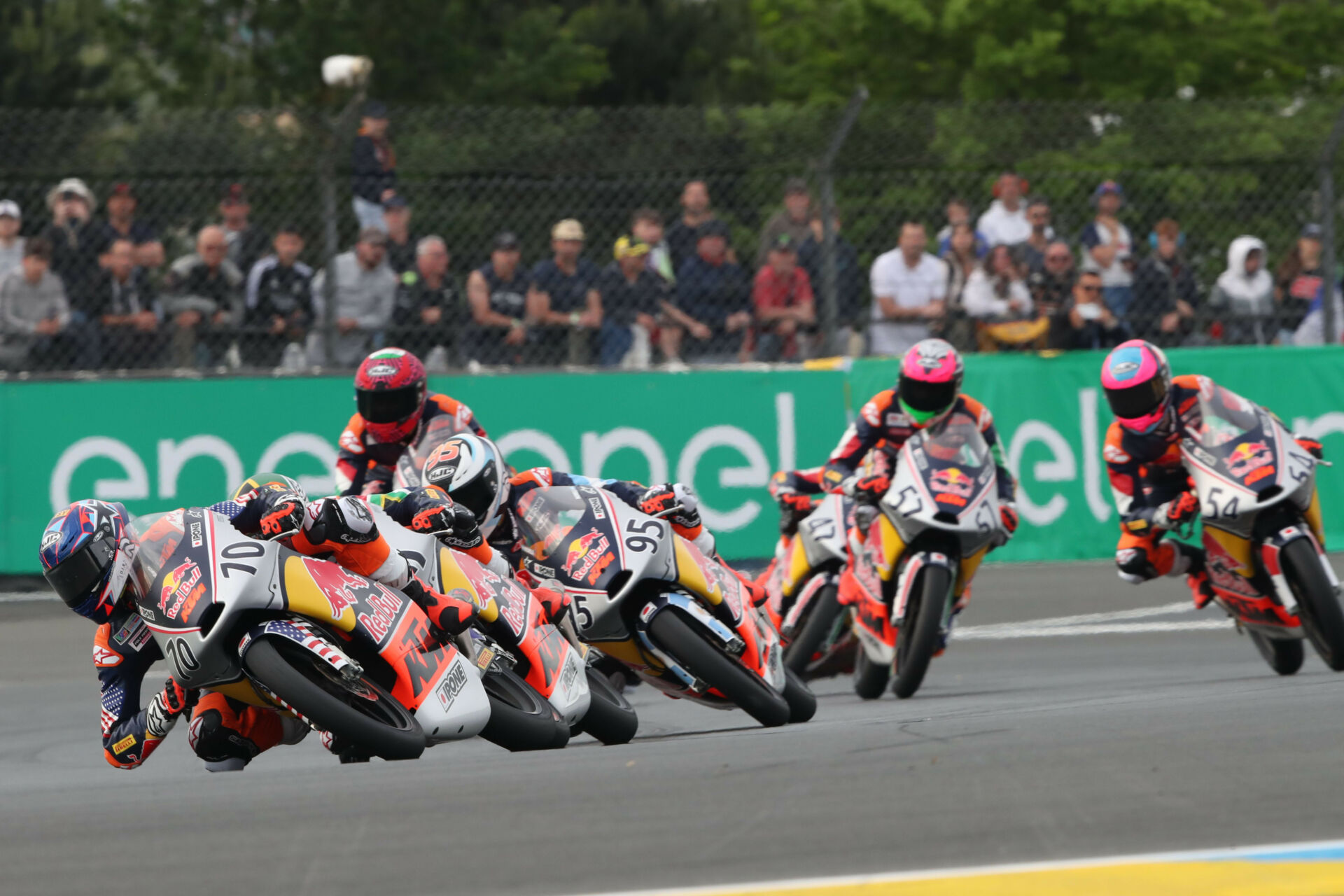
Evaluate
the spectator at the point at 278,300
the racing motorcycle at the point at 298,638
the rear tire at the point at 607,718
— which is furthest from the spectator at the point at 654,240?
the racing motorcycle at the point at 298,638

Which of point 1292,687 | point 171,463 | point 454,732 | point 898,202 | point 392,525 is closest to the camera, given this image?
point 454,732

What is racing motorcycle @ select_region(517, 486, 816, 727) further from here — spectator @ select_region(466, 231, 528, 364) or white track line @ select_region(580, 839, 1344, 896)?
spectator @ select_region(466, 231, 528, 364)

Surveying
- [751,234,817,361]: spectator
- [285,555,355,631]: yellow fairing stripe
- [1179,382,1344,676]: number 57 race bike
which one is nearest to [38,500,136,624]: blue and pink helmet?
[285,555,355,631]: yellow fairing stripe

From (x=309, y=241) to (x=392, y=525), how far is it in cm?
561

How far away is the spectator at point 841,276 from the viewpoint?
39.3 feet

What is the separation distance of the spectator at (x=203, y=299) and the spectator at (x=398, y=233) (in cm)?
90

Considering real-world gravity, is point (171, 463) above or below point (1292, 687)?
below

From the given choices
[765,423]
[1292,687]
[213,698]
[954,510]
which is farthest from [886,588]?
[765,423]

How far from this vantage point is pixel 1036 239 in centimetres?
1233

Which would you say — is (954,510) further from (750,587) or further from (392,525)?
(392,525)

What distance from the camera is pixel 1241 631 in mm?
8062

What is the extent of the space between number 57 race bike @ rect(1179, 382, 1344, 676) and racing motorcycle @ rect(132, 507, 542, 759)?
11.2 ft

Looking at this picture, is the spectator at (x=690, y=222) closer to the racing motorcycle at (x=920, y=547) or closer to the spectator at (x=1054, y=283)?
the spectator at (x=1054, y=283)

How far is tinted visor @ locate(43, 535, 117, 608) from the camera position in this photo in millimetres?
5309
